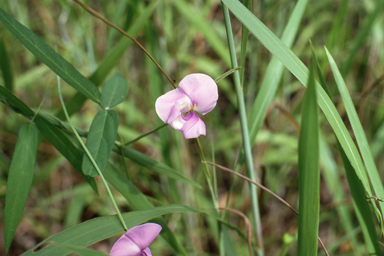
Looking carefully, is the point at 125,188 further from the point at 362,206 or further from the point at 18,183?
the point at 362,206

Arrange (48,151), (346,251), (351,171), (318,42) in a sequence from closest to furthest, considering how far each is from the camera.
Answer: (351,171) < (346,251) < (48,151) < (318,42)

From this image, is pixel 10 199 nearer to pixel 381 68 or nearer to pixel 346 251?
pixel 346 251

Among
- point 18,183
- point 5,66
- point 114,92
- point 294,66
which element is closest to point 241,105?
point 294,66

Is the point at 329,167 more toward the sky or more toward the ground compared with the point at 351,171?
more toward the sky

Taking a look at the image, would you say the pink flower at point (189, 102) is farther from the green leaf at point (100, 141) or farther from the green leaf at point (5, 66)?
the green leaf at point (5, 66)

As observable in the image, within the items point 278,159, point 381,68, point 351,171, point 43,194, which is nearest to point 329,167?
point 278,159
